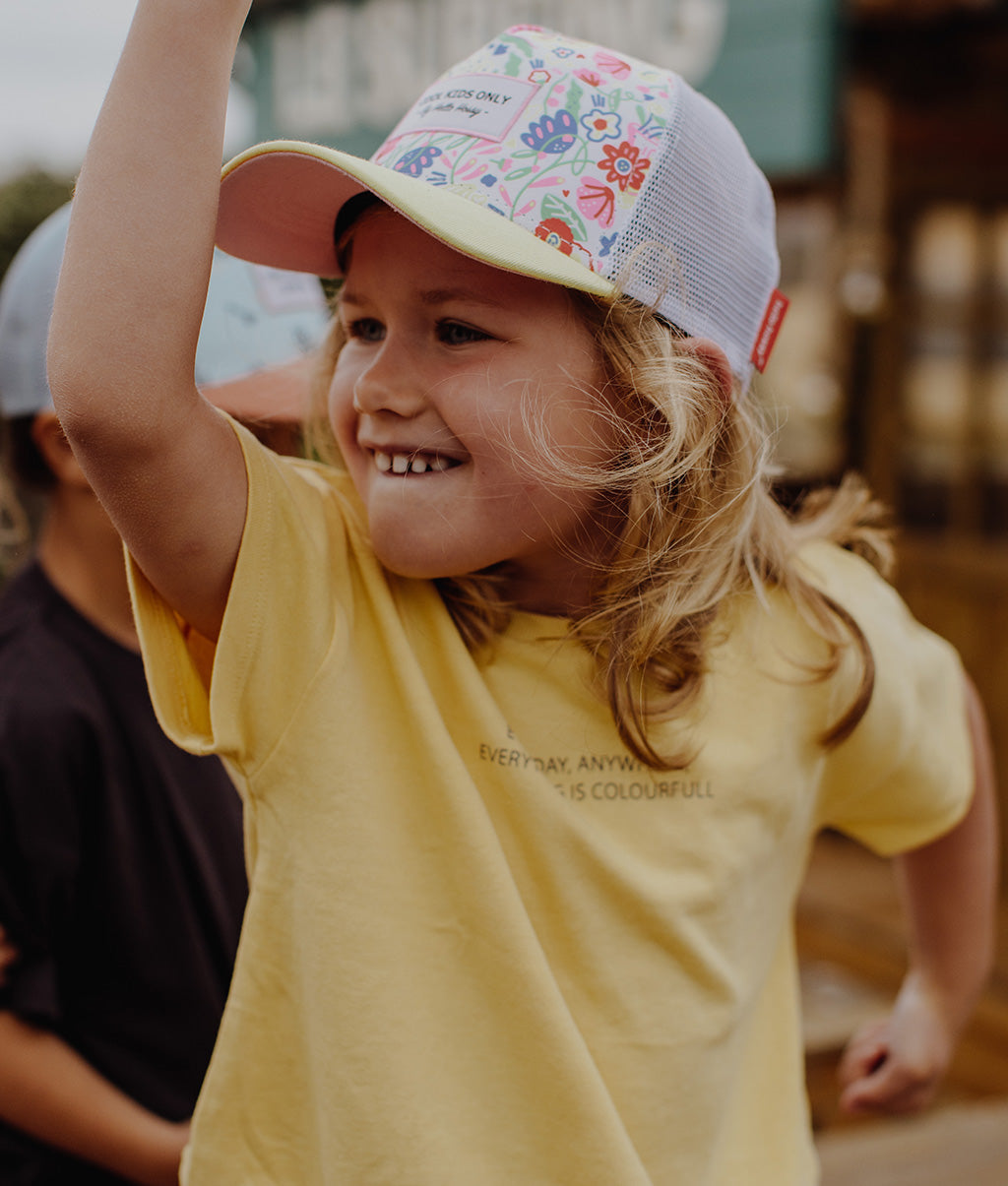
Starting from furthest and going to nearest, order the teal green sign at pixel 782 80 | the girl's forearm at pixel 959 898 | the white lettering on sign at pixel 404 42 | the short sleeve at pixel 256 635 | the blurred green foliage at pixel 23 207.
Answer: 1. the blurred green foliage at pixel 23 207
2. the white lettering on sign at pixel 404 42
3. the teal green sign at pixel 782 80
4. the girl's forearm at pixel 959 898
5. the short sleeve at pixel 256 635

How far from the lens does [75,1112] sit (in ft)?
4.29

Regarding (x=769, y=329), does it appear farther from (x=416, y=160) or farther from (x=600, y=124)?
(x=416, y=160)

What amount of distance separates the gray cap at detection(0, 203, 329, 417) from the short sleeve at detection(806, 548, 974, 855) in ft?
2.24

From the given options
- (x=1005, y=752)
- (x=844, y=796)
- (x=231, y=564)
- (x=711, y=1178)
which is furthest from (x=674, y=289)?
(x=1005, y=752)

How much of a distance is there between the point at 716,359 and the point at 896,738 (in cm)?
45

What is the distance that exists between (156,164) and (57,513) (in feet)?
2.70

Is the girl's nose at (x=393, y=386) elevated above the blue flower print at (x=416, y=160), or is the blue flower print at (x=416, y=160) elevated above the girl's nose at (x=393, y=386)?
the blue flower print at (x=416, y=160)

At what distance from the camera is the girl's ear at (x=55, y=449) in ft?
4.99

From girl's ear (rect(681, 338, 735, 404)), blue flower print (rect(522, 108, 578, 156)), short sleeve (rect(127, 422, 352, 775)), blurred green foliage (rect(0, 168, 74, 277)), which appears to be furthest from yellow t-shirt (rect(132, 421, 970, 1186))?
blurred green foliage (rect(0, 168, 74, 277))

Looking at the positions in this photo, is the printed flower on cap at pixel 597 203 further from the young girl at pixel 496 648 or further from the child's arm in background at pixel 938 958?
the child's arm in background at pixel 938 958

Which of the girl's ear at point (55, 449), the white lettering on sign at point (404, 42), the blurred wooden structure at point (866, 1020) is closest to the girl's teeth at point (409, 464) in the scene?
the girl's ear at point (55, 449)

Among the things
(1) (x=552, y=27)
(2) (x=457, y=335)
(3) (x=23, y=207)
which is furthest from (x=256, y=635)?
(3) (x=23, y=207)

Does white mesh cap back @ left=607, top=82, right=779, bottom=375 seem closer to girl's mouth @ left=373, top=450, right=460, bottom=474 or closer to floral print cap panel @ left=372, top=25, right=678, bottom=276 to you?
floral print cap panel @ left=372, top=25, right=678, bottom=276

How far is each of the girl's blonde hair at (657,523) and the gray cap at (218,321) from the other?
53cm
